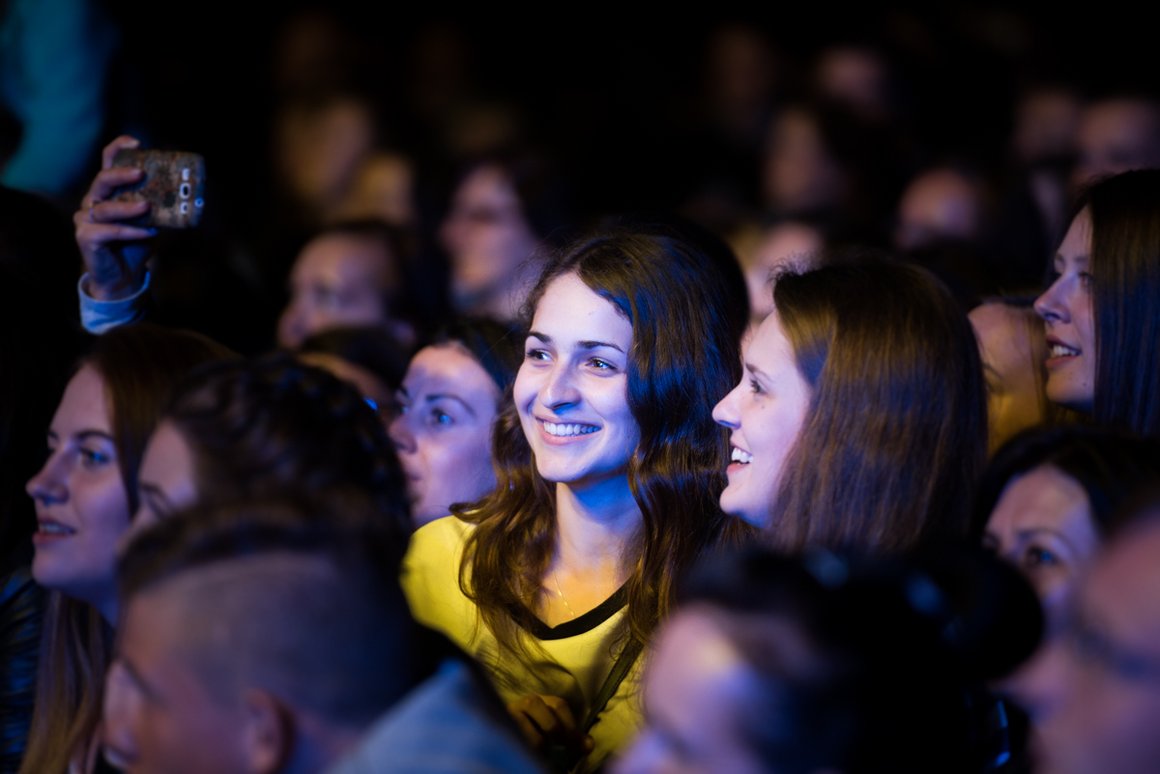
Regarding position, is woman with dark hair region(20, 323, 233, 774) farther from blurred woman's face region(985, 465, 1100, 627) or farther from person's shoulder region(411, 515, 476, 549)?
blurred woman's face region(985, 465, 1100, 627)

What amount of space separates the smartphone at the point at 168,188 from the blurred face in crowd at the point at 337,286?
6.00 feet

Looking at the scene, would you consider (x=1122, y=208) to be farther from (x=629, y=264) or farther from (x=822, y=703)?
(x=822, y=703)

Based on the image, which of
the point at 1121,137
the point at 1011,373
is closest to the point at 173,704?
the point at 1011,373

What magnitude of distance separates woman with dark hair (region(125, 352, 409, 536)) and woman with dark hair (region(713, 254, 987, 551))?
76cm

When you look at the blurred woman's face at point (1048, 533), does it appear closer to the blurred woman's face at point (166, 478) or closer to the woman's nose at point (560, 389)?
the woman's nose at point (560, 389)

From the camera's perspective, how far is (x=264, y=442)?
2135 millimetres

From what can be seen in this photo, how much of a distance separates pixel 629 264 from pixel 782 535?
29.4 inches

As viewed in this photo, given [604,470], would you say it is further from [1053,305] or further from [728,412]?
[1053,305]

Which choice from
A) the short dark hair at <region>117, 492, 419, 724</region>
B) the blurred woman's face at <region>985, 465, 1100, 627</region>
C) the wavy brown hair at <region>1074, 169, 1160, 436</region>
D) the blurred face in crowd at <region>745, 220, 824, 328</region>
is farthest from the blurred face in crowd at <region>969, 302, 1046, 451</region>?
the short dark hair at <region>117, 492, 419, 724</region>

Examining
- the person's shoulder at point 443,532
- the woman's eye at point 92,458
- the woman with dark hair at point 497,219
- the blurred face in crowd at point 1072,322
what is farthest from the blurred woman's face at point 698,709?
the woman with dark hair at point 497,219

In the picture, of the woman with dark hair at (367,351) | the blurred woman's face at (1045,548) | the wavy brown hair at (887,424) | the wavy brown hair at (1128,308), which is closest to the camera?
the blurred woman's face at (1045,548)

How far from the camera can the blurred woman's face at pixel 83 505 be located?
2.46 m

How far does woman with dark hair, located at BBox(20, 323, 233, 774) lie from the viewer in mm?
2461

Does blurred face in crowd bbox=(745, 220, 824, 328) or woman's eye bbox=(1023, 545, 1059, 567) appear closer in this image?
woman's eye bbox=(1023, 545, 1059, 567)
